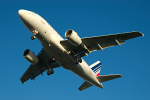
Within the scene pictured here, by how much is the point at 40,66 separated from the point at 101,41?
1139cm

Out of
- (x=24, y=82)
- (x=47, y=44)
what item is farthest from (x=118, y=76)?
(x=24, y=82)

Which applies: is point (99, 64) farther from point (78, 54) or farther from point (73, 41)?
point (73, 41)

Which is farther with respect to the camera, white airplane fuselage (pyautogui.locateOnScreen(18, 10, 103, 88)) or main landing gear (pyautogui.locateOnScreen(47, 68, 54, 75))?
main landing gear (pyautogui.locateOnScreen(47, 68, 54, 75))

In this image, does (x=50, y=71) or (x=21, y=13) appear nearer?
(x=21, y=13)

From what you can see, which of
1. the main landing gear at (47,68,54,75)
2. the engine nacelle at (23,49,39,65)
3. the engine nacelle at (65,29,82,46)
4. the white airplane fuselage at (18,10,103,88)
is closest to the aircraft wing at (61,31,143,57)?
the white airplane fuselage at (18,10,103,88)

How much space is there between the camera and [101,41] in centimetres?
3028

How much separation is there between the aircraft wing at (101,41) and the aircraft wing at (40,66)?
18.7 ft

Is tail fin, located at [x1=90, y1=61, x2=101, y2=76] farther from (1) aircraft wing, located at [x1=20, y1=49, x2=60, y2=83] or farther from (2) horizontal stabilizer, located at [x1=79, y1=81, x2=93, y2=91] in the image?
(1) aircraft wing, located at [x1=20, y1=49, x2=60, y2=83]

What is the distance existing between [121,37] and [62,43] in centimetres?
749

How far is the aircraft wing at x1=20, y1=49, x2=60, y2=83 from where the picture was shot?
34766 millimetres

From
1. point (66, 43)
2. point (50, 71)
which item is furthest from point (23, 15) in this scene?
point (50, 71)

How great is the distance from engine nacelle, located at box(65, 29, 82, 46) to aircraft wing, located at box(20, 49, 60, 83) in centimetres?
705

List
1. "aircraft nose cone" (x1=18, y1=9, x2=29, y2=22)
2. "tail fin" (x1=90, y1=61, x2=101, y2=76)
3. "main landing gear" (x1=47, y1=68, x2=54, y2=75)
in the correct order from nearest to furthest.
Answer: "aircraft nose cone" (x1=18, y1=9, x2=29, y2=22), "main landing gear" (x1=47, y1=68, x2=54, y2=75), "tail fin" (x1=90, y1=61, x2=101, y2=76)

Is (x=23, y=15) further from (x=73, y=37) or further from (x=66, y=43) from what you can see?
(x=73, y=37)
